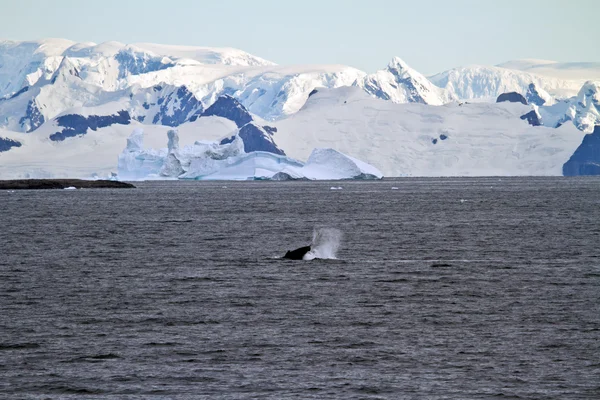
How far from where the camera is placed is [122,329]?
27125mm

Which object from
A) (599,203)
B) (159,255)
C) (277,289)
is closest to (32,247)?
(159,255)

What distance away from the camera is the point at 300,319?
93.4ft

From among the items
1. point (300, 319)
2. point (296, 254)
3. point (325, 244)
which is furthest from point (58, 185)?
point (300, 319)

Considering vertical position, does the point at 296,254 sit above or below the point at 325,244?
above

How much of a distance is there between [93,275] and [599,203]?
74.8 metres

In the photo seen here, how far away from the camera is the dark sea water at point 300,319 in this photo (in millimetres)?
21484

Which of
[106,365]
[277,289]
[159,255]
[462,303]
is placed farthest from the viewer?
[159,255]

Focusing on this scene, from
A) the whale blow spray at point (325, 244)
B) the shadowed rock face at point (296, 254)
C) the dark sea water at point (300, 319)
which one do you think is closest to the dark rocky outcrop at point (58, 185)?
the whale blow spray at point (325, 244)

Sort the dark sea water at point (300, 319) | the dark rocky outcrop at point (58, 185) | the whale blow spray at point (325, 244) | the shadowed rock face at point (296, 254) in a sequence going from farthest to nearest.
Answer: the dark rocky outcrop at point (58, 185) < the whale blow spray at point (325, 244) < the shadowed rock face at point (296, 254) < the dark sea water at point (300, 319)

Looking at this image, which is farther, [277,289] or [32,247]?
[32,247]

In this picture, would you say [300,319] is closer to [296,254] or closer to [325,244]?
[296,254]

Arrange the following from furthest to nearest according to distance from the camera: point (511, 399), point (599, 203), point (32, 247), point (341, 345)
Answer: point (599, 203), point (32, 247), point (341, 345), point (511, 399)

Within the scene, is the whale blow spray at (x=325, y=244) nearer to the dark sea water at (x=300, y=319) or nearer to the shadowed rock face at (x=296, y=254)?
the shadowed rock face at (x=296, y=254)

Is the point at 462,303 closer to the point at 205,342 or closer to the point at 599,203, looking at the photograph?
the point at 205,342
